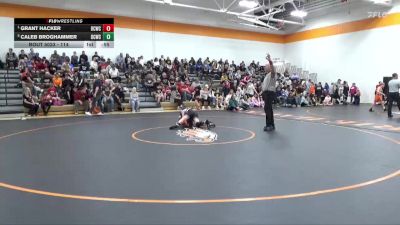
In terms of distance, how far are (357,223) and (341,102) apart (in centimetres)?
2182

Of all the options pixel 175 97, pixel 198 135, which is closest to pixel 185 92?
pixel 175 97

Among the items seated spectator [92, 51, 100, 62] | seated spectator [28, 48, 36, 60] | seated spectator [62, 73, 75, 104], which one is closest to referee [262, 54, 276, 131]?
seated spectator [62, 73, 75, 104]

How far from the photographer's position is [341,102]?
76.8ft

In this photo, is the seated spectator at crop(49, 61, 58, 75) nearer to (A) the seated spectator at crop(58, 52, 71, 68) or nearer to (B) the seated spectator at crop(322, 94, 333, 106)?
(A) the seated spectator at crop(58, 52, 71, 68)

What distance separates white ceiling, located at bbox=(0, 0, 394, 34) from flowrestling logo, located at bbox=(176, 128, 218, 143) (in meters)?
15.1

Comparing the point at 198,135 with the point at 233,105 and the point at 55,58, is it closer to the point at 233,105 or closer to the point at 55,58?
the point at 233,105

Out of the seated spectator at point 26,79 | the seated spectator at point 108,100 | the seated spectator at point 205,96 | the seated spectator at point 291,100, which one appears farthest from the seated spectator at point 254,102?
the seated spectator at point 26,79

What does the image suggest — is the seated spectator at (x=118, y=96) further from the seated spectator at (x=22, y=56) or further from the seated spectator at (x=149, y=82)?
the seated spectator at (x=22, y=56)

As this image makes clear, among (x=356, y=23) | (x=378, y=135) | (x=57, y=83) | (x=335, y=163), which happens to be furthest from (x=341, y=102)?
(x=335, y=163)

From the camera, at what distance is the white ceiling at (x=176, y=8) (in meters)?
21.0

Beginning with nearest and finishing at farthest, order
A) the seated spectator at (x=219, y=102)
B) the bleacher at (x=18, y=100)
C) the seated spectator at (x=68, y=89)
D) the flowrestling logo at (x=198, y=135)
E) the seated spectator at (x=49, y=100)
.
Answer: the flowrestling logo at (x=198, y=135) < the seated spectator at (x=49, y=100) < the bleacher at (x=18, y=100) < the seated spectator at (x=68, y=89) < the seated spectator at (x=219, y=102)

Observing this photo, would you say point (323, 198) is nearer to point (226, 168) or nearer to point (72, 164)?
point (226, 168)

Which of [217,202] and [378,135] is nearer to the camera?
[217,202]

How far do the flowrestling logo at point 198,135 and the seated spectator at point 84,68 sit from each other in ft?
34.7
